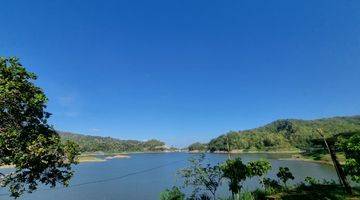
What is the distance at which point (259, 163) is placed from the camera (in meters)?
54.9

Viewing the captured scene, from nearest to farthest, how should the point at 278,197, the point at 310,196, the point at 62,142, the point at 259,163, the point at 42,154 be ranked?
1. the point at 42,154
2. the point at 62,142
3. the point at 310,196
4. the point at 278,197
5. the point at 259,163

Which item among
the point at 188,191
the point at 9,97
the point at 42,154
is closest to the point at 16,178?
the point at 42,154

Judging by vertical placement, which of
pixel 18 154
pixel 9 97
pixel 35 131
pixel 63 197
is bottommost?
pixel 63 197

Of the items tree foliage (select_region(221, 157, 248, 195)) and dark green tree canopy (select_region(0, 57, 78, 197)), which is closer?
dark green tree canopy (select_region(0, 57, 78, 197))

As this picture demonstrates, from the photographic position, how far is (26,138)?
78.3ft

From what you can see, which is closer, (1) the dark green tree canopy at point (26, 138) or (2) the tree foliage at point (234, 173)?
(1) the dark green tree canopy at point (26, 138)

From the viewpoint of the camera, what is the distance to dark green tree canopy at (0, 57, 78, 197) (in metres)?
22.3

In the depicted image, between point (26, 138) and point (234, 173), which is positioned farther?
point (234, 173)

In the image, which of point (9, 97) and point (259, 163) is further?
point (259, 163)

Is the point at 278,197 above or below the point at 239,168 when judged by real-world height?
below

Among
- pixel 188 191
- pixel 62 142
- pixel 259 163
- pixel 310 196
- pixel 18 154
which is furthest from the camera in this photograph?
pixel 188 191

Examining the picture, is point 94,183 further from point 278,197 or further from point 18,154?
point 18,154

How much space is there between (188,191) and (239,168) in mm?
35774

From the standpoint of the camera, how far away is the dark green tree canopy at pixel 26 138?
2227cm
